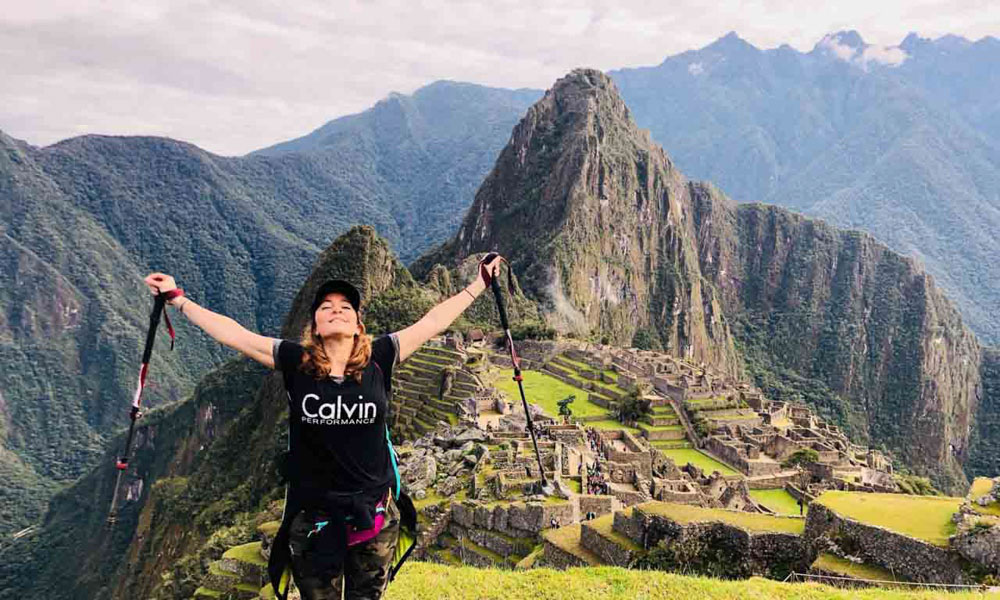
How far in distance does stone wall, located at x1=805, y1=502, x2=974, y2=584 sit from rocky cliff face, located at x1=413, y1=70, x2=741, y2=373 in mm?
111712

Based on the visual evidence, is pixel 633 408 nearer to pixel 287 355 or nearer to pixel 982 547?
pixel 982 547

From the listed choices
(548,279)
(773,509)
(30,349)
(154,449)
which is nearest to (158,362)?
(30,349)

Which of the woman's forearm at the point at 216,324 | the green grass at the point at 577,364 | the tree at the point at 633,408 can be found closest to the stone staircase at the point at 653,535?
the woman's forearm at the point at 216,324

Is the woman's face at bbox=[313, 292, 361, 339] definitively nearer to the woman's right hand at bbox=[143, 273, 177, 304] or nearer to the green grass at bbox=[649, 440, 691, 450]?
the woman's right hand at bbox=[143, 273, 177, 304]

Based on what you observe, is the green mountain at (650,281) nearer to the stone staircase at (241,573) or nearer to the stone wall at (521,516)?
the stone staircase at (241,573)

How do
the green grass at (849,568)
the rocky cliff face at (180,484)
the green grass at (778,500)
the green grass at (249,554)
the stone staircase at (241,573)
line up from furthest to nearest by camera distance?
the rocky cliff face at (180,484), the green grass at (778,500), the green grass at (249,554), the stone staircase at (241,573), the green grass at (849,568)

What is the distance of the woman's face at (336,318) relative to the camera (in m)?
5.39

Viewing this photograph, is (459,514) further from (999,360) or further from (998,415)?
(999,360)

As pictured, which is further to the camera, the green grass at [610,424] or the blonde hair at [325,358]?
the green grass at [610,424]

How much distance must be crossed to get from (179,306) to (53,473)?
526ft

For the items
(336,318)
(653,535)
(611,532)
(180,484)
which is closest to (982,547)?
(653,535)

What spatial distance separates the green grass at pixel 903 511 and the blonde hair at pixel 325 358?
965cm

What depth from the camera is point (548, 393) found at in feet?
165

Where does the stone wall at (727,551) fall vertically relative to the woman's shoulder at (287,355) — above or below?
below
